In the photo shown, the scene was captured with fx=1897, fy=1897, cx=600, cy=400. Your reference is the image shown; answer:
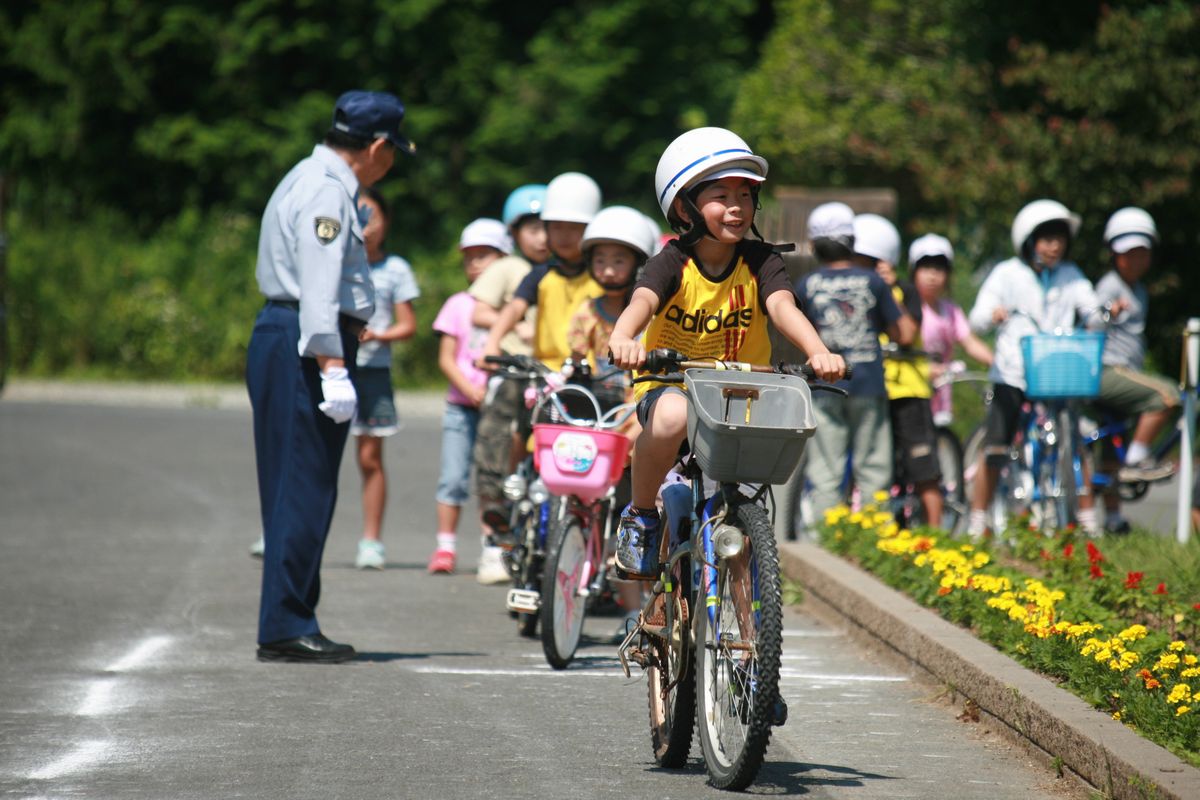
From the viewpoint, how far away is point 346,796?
5164mm

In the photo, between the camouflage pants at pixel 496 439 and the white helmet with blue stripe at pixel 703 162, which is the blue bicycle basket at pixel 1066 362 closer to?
the camouflage pants at pixel 496 439

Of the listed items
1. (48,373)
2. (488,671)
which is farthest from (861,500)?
(48,373)

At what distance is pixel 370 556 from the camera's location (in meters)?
10.6

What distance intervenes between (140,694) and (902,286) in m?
5.60

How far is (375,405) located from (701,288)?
5010 mm

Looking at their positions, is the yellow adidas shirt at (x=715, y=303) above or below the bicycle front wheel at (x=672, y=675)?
above

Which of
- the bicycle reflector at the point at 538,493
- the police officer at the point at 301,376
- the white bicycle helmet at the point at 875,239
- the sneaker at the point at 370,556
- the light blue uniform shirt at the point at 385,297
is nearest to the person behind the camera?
the police officer at the point at 301,376

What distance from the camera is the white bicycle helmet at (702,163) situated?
5645 mm

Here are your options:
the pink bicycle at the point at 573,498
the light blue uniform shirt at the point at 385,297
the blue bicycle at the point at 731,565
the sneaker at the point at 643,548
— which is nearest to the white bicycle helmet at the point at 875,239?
the light blue uniform shirt at the point at 385,297

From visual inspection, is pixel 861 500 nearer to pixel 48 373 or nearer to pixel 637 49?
pixel 48 373

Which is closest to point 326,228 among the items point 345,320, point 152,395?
point 345,320

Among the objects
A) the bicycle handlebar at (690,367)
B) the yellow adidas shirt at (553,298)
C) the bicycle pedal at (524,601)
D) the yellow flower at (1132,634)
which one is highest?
the yellow adidas shirt at (553,298)

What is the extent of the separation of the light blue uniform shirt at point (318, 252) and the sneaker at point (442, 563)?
3.29 m

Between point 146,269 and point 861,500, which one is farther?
point 146,269
